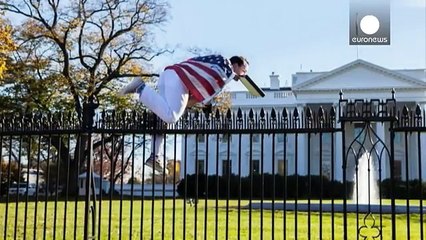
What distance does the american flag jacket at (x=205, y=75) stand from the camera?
16.4ft

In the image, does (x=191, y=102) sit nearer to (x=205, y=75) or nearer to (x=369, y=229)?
(x=205, y=75)

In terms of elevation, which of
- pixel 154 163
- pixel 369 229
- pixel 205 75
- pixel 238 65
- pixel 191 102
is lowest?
pixel 369 229

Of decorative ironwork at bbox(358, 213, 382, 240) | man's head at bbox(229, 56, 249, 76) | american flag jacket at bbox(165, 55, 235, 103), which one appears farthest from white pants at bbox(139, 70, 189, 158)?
decorative ironwork at bbox(358, 213, 382, 240)

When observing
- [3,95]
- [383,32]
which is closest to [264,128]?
[383,32]

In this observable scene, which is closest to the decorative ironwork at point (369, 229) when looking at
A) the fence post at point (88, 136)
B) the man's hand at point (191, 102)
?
the man's hand at point (191, 102)

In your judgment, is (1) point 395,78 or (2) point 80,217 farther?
(1) point 395,78

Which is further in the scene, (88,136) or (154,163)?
(88,136)

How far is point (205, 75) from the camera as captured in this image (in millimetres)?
4996

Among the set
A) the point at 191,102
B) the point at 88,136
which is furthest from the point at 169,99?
the point at 88,136

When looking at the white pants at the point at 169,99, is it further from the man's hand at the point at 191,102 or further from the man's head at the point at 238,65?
the man's head at the point at 238,65

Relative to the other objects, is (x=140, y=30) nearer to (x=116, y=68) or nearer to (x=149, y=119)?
(x=116, y=68)

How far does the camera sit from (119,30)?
95.9 ft

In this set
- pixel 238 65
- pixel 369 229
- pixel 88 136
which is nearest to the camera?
pixel 238 65

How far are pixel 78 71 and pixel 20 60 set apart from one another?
2.81 m
